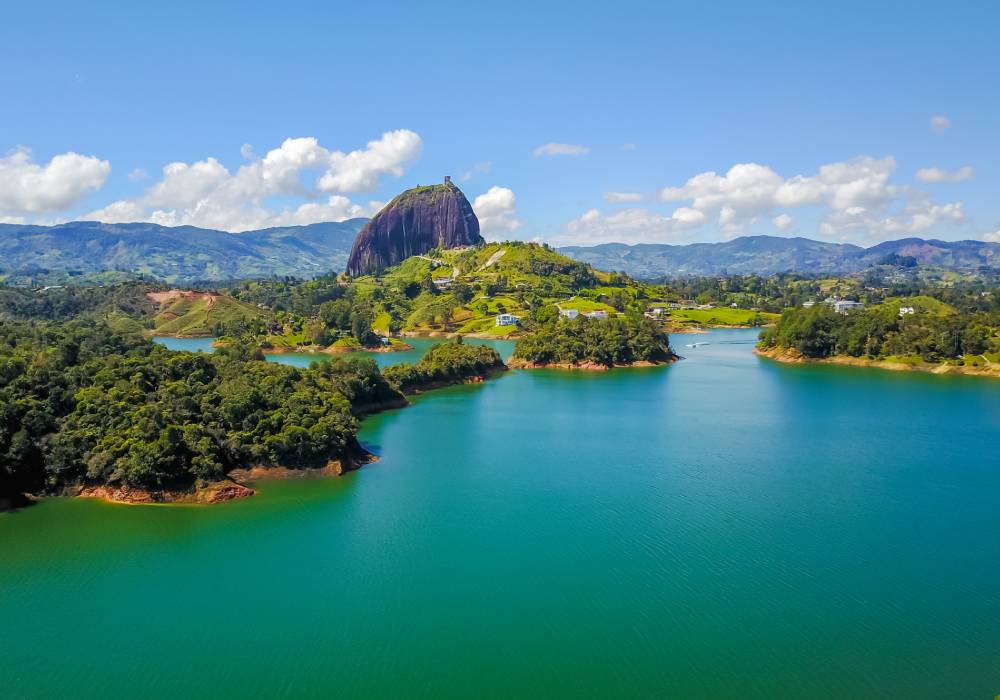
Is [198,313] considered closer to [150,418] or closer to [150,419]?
[150,418]

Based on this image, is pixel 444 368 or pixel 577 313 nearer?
pixel 444 368

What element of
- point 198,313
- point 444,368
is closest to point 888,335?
point 444,368

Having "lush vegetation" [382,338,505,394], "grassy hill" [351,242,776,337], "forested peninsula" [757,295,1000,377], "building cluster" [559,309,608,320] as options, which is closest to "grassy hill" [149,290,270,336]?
"grassy hill" [351,242,776,337]

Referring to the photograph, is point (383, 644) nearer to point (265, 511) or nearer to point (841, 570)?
point (265, 511)

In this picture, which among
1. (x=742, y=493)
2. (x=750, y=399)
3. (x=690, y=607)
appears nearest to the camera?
(x=690, y=607)

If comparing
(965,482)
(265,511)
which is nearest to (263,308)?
(265,511)

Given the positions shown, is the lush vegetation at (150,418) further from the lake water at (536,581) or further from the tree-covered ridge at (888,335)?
the tree-covered ridge at (888,335)
